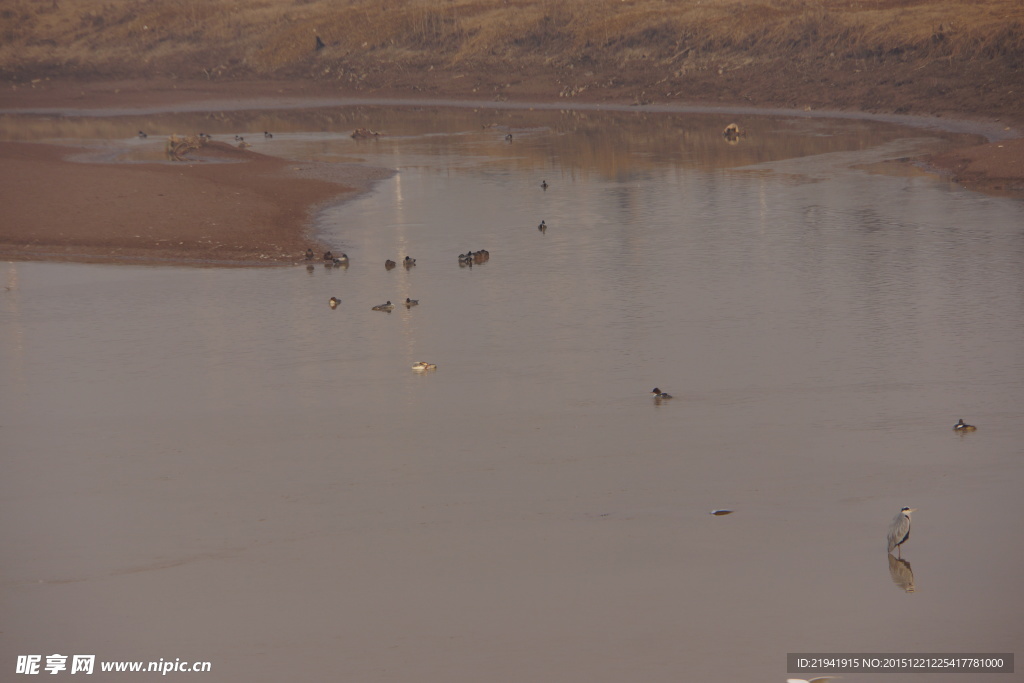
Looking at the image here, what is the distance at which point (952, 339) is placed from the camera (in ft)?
42.0

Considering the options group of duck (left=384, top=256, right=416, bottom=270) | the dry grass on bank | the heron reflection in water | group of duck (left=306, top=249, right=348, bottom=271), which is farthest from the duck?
the dry grass on bank

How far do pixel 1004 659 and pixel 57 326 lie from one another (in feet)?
37.1

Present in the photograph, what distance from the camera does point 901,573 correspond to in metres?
7.35

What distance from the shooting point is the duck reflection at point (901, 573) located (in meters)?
7.20

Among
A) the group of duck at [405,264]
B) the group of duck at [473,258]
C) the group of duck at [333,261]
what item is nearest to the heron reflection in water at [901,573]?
the group of duck at [473,258]

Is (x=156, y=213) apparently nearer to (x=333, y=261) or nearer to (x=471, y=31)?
(x=333, y=261)

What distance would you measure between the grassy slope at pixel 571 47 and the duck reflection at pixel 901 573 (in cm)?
3107

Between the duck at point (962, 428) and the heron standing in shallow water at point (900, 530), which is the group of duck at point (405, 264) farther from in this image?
the heron standing in shallow water at point (900, 530)

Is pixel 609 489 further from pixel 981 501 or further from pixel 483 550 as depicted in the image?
pixel 981 501

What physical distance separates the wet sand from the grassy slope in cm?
1273

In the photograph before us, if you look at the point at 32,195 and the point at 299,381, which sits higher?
the point at 32,195

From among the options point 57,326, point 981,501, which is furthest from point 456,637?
point 57,326

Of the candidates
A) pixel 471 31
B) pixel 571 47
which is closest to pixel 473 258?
pixel 571 47

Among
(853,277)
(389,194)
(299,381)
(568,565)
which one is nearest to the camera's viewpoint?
(568,565)
